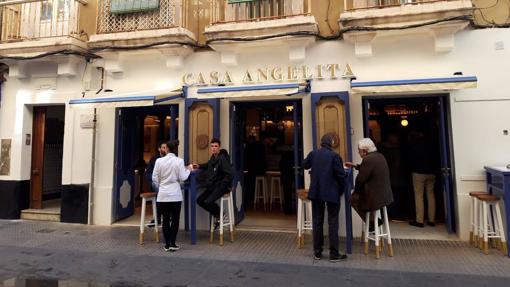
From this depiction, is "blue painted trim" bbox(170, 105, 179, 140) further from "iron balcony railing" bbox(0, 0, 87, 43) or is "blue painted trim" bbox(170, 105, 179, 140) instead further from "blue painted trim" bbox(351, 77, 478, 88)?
"blue painted trim" bbox(351, 77, 478, 88)

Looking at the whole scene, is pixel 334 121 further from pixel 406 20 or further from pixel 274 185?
pixel 274 185

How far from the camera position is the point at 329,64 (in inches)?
276

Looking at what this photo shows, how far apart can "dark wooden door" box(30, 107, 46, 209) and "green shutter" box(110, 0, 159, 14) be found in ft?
10.3

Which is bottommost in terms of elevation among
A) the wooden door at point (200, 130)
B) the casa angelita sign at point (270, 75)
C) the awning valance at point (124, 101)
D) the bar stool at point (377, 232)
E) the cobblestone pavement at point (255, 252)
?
the cobblestone pavement at point (255, 252)

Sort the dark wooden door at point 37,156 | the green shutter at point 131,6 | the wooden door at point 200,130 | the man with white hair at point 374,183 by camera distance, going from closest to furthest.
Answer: the man with white hair at point 374,183 < the wooden door at point 200,130 < the green shutter at point 131,6 < the dark wooden door at point 37,156

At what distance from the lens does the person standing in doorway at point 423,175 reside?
23.5ft

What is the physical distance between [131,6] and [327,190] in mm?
5966

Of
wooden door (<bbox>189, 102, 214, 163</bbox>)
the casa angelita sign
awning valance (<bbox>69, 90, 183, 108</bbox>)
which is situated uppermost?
the casa angelita sign

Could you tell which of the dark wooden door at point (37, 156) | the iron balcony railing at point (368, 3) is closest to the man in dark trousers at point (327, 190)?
the iron balcony railing at point (368, 3)

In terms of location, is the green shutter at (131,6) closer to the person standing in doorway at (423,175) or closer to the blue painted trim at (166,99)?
the blue painted trim at (166,99)

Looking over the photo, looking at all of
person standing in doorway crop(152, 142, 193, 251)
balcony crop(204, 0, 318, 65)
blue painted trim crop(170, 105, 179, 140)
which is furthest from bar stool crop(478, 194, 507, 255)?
blue painted trim crop(170, 105, 179, 140)

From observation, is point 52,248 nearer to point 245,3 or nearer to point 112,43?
point 112,43

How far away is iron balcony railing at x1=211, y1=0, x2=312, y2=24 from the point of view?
7.32 meters

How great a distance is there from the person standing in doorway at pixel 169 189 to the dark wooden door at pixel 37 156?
465 cm
